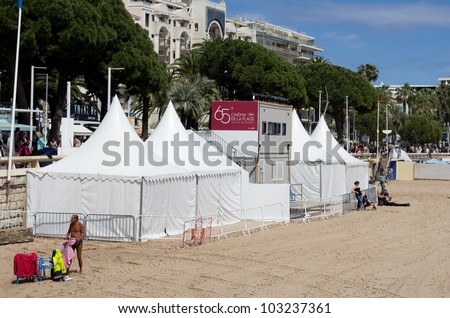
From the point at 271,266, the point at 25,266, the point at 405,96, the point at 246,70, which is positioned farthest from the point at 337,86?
the point at 25,266

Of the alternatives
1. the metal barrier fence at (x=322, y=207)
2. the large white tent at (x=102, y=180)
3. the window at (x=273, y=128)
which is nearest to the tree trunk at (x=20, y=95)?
the window at (x=273, y=128)

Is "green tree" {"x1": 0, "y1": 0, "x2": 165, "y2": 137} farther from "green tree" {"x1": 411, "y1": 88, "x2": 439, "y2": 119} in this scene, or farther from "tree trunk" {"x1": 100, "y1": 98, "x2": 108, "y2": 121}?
"green tree" {"x1": 411, "y1": 88, "x2": 439, "y2": 119}

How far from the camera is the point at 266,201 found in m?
28.4

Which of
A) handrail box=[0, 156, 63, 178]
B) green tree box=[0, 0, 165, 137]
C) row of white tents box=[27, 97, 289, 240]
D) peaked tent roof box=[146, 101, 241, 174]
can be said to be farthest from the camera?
green tree box=[0, 0, 165, 137]

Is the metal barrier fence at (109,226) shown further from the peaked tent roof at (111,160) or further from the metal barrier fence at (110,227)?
the peaked tent roof at (111,160)

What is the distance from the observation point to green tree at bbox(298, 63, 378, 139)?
8188 cm

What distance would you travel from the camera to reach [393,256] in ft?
67.3

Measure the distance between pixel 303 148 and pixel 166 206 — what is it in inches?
534

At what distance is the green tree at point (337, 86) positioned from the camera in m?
81.9

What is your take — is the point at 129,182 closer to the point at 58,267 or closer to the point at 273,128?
the point at 58,267

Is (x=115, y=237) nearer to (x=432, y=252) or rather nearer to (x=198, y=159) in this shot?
(x=198, y=159)

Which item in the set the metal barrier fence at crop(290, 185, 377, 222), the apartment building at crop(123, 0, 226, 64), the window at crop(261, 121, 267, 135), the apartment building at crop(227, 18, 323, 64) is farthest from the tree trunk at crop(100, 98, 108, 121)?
the apartment building at crop(227, 18, 323, 64)
